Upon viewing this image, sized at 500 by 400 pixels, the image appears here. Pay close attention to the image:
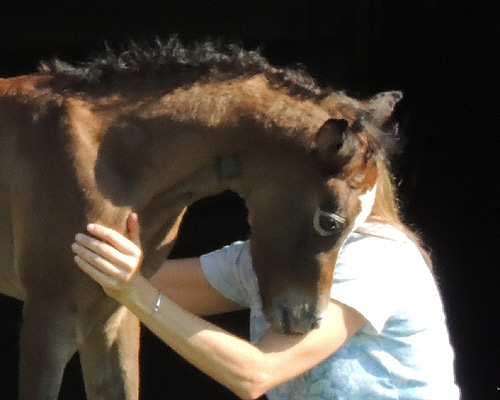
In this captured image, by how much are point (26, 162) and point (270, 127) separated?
40 cm

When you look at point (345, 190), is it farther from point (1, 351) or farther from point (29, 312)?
point (1, 351)

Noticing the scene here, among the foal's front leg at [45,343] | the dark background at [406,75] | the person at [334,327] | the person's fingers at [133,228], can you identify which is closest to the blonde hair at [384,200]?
the person at [334,327]

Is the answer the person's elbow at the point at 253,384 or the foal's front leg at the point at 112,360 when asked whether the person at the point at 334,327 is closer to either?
the person's elbow at the point at 253,384

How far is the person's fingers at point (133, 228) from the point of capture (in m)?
1.40

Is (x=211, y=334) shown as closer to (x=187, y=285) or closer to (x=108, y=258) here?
(x=108, y=258)

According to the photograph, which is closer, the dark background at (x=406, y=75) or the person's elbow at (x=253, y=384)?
the person's elbow at (x=253, y=384)

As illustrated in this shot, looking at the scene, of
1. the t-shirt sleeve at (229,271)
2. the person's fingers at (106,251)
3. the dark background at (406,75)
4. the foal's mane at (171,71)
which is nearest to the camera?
the person's fingers at (106,251)

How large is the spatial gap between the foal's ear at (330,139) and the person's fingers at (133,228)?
313mm

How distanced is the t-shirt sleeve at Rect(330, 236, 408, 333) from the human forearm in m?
0.19

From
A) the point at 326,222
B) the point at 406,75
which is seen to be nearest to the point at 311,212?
the point at 326,222

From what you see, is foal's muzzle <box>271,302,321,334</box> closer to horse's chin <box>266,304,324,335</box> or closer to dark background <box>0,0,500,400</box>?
horse's chin <box>266,304,324,335</box>

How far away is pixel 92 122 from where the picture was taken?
4.61 ft

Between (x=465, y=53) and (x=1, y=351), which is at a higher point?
(x=465, y=53)

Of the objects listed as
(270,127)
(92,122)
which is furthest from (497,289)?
(92,122)
